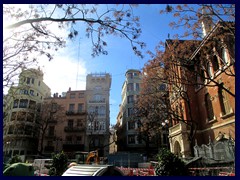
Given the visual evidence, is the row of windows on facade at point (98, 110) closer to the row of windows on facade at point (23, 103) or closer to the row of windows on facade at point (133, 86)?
the row of windows on facade at point (133, 86)

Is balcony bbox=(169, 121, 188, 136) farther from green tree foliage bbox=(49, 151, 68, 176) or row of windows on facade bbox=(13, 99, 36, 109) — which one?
row of windows on facade bbox=(13, 99, 36, 109)

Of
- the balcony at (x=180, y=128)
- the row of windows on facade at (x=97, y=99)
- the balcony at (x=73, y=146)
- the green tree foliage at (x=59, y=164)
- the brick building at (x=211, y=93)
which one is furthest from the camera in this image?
the row of windows on facade at (x=97, y=99)

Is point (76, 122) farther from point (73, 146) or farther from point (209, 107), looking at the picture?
point (209, 107)

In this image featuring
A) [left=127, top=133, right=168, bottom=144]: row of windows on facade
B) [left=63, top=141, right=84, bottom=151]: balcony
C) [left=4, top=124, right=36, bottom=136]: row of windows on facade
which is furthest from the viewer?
[left=127, top=133, right=168, bottom=144]: row of windows on facade

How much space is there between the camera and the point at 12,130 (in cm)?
3866

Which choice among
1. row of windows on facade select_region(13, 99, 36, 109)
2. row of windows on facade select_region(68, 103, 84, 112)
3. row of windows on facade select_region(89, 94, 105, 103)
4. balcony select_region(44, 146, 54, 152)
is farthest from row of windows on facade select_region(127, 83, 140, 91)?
row of windows on facade select_region(13, 99, 36, 109)

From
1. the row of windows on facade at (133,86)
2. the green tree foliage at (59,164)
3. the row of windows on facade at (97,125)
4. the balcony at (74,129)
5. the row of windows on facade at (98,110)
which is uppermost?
the row of windows on facade at (133,86)

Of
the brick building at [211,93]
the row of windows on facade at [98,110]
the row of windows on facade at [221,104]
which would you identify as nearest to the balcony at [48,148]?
the row of windows on facade at [98,110]

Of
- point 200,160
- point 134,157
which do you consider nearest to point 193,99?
point 200,160

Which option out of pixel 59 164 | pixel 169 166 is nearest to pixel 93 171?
pixel 169 166

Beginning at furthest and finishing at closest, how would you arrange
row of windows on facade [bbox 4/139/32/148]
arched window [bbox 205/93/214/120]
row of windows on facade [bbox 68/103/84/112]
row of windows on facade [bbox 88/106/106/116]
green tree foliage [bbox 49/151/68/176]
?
1. row of windows on facade [bbox 68/103/84/112]
2. row of windows on facade [bbox 88/106/106/116]
3. row of windows on facade [bbox 4/139/32/148]
4. arched window [bbox 205/93/214/120]
5. green tree foliage [bbox 49/151/68/176]

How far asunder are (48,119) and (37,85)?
9.78 m

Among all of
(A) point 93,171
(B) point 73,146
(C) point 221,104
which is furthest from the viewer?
(B) point 73,146

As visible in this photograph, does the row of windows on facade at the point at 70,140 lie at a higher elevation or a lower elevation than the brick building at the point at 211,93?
lower
